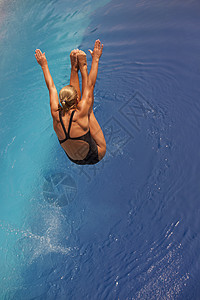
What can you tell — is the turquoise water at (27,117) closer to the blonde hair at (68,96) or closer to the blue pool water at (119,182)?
the blue pool water at (119,182)

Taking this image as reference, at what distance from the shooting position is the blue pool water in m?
3.92

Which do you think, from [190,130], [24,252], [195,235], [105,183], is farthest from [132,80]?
[24,252]

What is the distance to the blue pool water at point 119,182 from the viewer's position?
12.9 feet

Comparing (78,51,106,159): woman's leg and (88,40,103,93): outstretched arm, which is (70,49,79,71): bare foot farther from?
(88,40,103,93): outstretched arm

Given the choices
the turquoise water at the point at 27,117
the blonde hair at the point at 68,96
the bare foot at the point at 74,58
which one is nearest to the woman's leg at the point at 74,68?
the bare foot at the point at 74,58

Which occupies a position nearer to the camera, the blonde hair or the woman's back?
the blonde hair

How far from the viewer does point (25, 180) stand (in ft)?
18.4

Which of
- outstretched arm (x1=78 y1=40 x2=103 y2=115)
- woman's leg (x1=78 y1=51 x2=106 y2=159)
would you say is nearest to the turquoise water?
woman's leg (x1=78 y1=51 x2=106 y2=159)

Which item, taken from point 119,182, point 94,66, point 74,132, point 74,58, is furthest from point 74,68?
point 119,182

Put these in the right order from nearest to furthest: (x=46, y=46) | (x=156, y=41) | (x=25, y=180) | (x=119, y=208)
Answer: (x=119, y=208), (x=25, y=180), (x=156, y=41), (x=46, y=46)

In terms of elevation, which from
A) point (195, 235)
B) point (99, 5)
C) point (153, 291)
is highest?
point (99, 5)

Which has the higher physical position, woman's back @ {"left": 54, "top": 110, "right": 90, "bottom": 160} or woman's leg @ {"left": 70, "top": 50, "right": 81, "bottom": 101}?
woman's leg @ {"left": 70, "top": 50, "right": 81, "bottom": 101}

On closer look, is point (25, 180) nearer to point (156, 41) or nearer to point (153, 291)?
point (153, 291)

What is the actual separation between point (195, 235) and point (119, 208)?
1265mm
